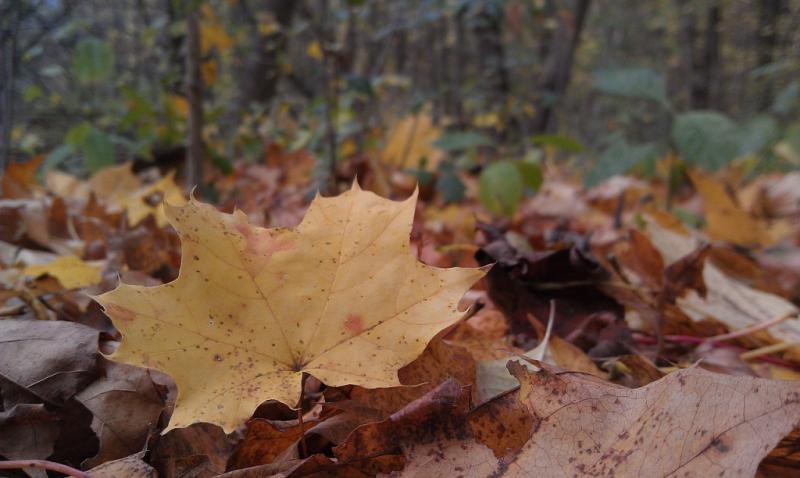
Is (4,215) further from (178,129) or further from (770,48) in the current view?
(770,48)

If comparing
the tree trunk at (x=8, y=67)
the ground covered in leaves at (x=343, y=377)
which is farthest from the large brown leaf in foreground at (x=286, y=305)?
the tree trunk at (x=8, y=67)

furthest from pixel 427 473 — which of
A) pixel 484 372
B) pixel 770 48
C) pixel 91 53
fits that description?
pixel 770 48

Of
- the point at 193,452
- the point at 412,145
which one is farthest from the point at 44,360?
the point at 412,145

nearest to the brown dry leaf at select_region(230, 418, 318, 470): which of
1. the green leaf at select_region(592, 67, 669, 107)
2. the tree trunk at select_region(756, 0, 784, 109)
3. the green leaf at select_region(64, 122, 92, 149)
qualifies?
the green leaf at select_region(592, 67, 669, 107)

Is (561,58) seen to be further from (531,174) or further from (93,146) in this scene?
(93,146)

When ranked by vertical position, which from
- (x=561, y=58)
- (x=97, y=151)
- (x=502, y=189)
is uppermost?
(x=97, y=151)

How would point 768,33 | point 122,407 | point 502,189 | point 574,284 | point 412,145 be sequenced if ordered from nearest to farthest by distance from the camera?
point 122,407
point 574,284
point 502,189
point 412,145
point 768,33
